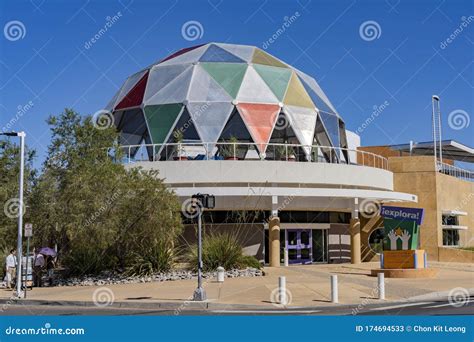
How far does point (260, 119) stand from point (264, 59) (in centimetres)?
551

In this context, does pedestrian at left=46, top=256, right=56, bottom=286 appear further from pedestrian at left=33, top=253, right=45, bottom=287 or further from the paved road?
the paved road

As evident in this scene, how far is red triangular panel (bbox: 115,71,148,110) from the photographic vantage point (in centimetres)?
3672

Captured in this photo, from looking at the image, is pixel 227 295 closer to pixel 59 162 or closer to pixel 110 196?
pixel 110 196

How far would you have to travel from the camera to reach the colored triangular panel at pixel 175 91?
114ft

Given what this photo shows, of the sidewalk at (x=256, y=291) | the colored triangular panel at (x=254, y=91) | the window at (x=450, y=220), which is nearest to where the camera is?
the sidewalk at (x=256, y=291)

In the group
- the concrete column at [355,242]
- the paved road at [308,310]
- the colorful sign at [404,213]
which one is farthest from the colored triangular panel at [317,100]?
the paved road at [308,310]

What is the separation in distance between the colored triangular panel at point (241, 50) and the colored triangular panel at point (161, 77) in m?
3.13

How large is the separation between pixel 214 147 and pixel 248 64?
221 inches

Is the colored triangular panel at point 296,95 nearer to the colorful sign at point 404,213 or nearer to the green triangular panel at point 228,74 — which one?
the green triangular panel at point 228,74

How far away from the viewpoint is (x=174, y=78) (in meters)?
36.4

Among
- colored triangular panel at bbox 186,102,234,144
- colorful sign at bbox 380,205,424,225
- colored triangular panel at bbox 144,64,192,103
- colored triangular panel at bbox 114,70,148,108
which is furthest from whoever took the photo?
colored triangular panel at bbox 114,70,148,108

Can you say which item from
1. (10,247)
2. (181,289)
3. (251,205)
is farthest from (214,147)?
(181,289)

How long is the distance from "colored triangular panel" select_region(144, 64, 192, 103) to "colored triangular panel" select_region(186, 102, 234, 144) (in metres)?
3.16

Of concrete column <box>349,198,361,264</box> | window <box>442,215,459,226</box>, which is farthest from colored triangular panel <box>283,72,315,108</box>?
window <box>442,215,459,226</box>
